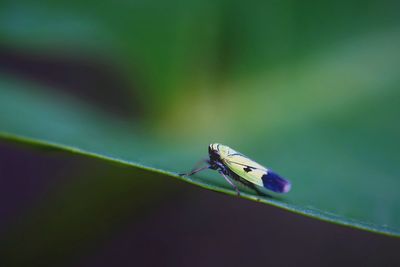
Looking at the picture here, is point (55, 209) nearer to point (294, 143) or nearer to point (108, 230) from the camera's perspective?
point (108, 230)

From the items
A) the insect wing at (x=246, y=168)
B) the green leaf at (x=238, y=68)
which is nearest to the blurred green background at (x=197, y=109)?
the green leaf at (x=238, y=68)

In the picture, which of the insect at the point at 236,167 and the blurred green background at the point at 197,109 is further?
the blurred green background at the point at 197,109

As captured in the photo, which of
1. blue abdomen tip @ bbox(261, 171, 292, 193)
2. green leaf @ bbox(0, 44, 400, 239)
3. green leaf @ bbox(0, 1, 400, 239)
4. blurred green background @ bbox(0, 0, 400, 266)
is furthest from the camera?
green leaf @ bbox(0, 1, 400, 239)

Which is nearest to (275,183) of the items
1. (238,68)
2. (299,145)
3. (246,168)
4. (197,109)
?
(246,168)

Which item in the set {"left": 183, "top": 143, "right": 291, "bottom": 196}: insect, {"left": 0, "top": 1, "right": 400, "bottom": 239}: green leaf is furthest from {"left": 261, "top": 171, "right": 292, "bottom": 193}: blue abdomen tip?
{"left": 0, "top": 1, "right": 400, "bottom": 239}: green leaf

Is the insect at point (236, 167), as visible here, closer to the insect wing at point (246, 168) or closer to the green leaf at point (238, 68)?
the insect wing at point (246, 168)

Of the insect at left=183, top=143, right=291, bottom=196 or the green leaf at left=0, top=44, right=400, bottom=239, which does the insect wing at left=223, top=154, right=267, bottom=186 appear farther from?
the green leaf at left=0, top=44, right=400, bottom=239

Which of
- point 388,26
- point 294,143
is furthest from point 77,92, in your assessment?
point 388,26

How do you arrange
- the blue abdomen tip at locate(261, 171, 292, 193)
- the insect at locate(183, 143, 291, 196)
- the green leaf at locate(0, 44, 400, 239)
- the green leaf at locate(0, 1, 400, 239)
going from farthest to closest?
the green leaf at locate(0, 1, 400, 239) < the insect at locate(183, 143, 291, 196) < the blue abdomen tip at locate(261, 171, 292, 193) < the green leaf at locate(0, 44, 400, 239)
